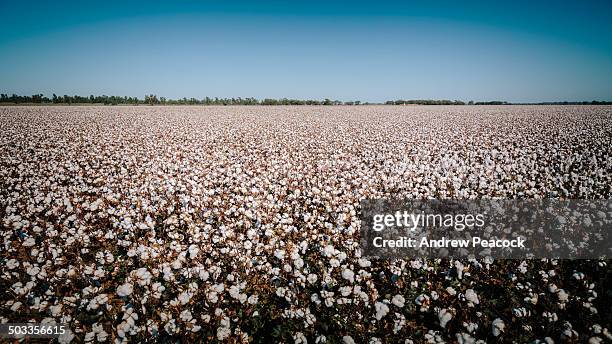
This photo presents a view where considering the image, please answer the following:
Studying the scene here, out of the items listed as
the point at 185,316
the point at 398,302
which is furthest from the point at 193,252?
the point at 398,302

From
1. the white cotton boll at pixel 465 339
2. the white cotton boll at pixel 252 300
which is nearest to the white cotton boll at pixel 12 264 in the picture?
the white cotton boll at pixel 252 300

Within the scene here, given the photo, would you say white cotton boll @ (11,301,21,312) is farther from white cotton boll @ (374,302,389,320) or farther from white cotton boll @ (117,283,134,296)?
white cotton boll @ (374,302,389,320)

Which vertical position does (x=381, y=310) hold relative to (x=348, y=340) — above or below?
above

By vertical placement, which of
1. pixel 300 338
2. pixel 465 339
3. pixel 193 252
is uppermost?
pixel 193 252

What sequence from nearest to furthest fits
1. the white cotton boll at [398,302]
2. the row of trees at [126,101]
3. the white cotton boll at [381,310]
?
the white cotton boll at [381,310]
the white cotton boll at [398,302]
the row of trees at [126,101]

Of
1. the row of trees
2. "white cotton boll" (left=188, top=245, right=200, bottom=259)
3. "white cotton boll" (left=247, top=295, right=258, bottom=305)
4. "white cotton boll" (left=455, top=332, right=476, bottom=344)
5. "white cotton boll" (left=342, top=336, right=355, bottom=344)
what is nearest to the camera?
"white cotton boll" (left=455, top=332, right=476, bottom=344)

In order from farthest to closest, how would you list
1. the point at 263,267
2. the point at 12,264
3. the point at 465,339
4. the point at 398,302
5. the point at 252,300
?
the point at 263,267 → the point at 12,264 → the point at 252,300 → the point at 398,302 → the point at 465,339

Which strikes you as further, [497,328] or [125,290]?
[125,290]

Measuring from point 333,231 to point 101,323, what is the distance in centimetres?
328

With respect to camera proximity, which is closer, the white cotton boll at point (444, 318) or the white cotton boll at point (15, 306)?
the white cotton boll at point (444, 318)

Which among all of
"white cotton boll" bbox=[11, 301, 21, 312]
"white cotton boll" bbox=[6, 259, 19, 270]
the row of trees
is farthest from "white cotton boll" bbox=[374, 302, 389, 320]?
the row of trees

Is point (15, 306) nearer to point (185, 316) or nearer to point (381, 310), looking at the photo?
point (185, 316)

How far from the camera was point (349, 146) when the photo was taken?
13125mm

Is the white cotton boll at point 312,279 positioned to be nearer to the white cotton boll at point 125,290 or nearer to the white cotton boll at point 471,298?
the white cotton boll at point 471,298
